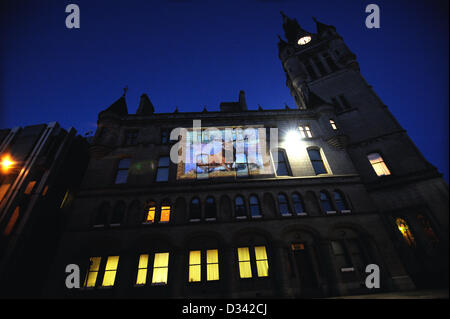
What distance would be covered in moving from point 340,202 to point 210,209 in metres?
10.6

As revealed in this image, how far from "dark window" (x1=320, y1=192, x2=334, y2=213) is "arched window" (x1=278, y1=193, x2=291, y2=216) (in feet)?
9.07

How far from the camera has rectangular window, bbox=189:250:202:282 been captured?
1209 centimetres

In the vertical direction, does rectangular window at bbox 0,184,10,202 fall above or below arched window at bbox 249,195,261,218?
above

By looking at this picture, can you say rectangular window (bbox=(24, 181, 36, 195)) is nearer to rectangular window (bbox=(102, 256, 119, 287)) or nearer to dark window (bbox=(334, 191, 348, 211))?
rectangular window (bbox=(102, 256, 119, 287))

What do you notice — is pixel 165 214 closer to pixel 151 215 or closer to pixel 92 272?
pixel 151 215

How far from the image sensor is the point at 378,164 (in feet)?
52.1

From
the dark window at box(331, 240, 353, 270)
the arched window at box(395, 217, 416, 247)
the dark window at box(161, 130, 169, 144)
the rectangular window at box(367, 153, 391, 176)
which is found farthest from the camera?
the dark window at box(161, 130, 169, 144)

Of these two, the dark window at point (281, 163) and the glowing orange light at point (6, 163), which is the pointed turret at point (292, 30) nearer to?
the dark window at point (281, 163)

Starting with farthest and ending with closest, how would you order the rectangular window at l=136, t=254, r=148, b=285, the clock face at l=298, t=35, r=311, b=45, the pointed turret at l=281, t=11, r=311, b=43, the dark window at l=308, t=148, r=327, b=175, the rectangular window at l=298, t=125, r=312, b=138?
the pointed turret at l=281, t=11, r=311, b=43
the clock face at l=298, t=35, r=311, b=45
the rectangular window at l=298, t=125, r=312, b=138
the dark window at l=308, t=148, r=327, b=175
the rectangular window at l=136, t=254, r=148, b=285

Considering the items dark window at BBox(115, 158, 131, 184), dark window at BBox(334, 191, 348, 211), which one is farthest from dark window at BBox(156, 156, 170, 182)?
dark window at BBox(334, 191, 348, 211)

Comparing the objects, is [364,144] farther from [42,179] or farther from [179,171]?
[42,179]

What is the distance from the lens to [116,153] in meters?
16.7

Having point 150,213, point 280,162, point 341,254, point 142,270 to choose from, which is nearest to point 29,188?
point 150,213

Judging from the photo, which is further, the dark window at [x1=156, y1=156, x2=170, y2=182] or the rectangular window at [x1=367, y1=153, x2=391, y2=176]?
the dark window at [x1=156, y1=156, x2=170, y2=182]
